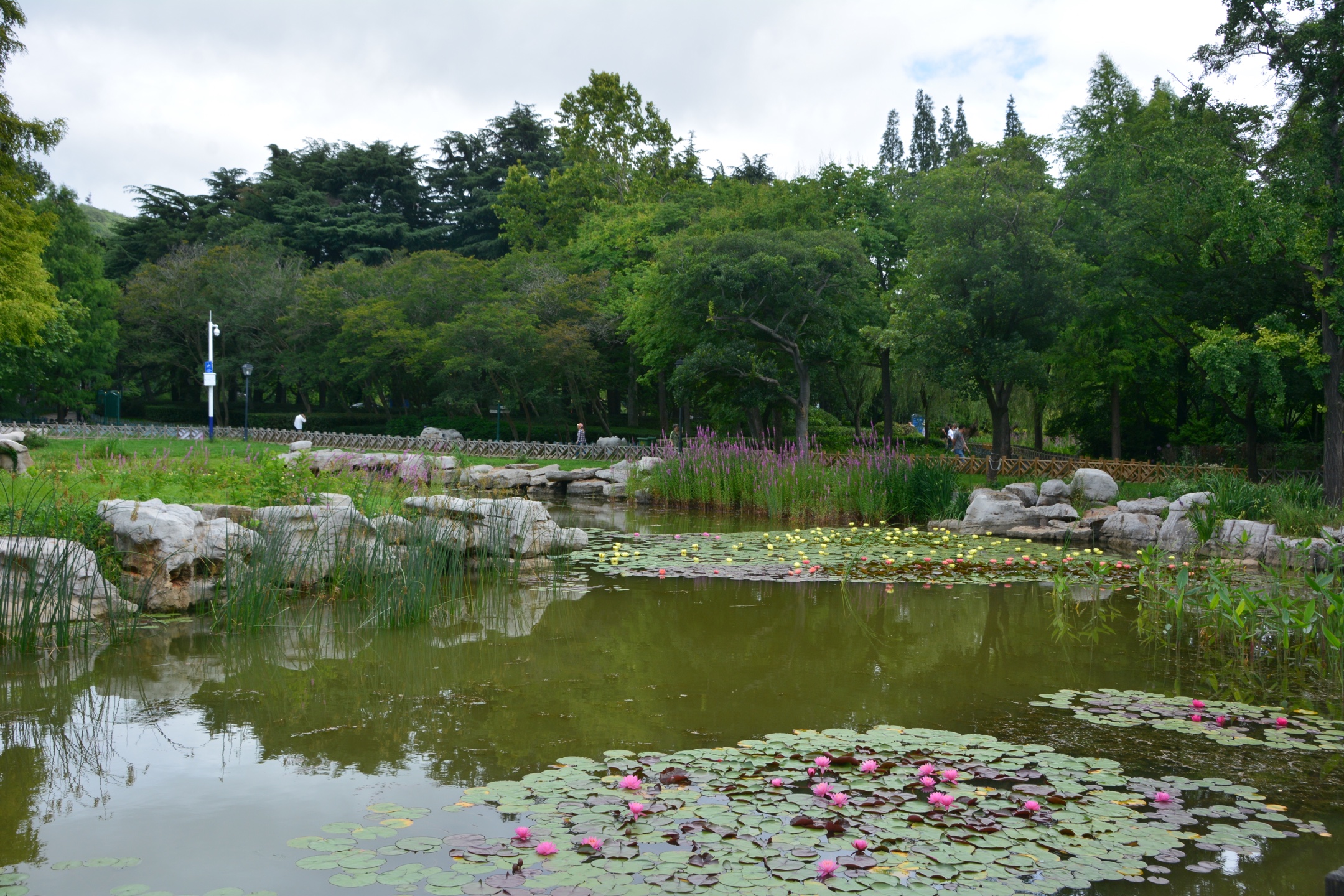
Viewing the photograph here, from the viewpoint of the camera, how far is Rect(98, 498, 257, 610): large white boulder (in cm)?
702

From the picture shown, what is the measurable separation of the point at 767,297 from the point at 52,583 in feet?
55.7

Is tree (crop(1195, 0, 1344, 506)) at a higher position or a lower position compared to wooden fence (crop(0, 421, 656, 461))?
higher

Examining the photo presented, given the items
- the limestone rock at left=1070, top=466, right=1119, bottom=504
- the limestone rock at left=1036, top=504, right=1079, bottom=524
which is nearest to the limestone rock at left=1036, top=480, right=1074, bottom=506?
the limestone rock at left=1070, top=466, right=1119, bottom=504

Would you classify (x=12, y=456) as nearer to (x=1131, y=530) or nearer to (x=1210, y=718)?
(x=1210, y=718)

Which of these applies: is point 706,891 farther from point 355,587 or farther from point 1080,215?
point 1080,215

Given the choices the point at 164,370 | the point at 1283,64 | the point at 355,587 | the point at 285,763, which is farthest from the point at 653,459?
the point at 164,370

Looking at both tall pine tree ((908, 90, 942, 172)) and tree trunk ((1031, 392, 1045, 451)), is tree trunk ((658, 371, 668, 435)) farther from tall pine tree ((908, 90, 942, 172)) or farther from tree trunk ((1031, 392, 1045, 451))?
tall pine tree ((908, 90, 942, 172))

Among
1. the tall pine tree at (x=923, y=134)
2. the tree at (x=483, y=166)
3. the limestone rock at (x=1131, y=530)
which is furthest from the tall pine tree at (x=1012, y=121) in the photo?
the limestone rock at (x=1131, y=530)

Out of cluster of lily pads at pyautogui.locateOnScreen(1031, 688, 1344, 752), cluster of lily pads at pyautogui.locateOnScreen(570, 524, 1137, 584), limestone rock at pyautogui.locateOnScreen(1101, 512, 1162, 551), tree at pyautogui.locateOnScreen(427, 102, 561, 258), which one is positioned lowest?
cluster of lily pads at pyautogui.locateOnScreen(1031, 688, 1344, 752)

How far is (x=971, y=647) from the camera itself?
21.8 feet

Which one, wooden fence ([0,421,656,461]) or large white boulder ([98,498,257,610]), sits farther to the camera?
wooden fence ([0,421,656,461])

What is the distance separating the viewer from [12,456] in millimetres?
12383

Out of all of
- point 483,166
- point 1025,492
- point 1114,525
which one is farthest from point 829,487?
point 483,166

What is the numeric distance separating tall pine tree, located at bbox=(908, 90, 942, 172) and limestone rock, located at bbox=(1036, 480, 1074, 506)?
123ft
